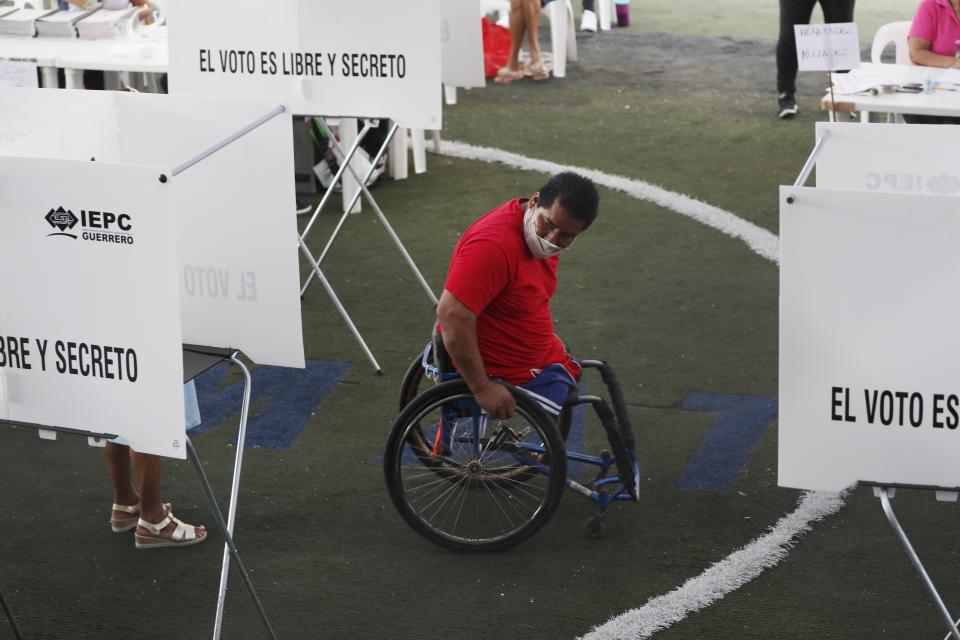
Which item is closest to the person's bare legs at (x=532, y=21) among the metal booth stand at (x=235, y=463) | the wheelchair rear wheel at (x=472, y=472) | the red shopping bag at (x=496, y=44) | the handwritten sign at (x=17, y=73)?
the red shopping bag at (x=496, y=44)

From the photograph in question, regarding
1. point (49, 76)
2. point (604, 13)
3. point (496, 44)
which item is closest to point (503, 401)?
point (49, 76)

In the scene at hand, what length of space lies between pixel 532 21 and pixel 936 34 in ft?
13.7

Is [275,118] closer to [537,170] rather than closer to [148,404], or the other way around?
[148,404]

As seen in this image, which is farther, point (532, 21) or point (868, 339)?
point (532, 21)

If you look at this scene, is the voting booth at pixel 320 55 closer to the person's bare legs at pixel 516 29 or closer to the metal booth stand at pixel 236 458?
the metal booth stand at pixel 236 458

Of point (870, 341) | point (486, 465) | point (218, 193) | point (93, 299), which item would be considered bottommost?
point (486, 465)

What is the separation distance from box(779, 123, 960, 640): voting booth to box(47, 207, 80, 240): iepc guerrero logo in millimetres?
1697

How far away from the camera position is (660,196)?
7.89 metres

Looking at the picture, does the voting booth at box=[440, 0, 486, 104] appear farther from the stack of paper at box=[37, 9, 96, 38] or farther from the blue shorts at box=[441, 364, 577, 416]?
the stack of paper at box=[37, 9, 96, 38]

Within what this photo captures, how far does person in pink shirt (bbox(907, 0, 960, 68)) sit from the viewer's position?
23.3 ft

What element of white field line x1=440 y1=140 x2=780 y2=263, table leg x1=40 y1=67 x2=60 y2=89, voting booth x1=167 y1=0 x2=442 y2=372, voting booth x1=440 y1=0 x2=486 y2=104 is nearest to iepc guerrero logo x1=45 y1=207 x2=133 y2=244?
voting booth x1=167 y1=0 x2=442 y2=372

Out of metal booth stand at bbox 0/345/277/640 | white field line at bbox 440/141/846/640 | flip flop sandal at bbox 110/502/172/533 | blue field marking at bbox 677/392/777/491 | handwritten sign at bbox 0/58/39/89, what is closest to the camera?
metal booth stand at bbox 0/345/277/640

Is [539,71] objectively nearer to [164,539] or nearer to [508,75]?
[508,75]

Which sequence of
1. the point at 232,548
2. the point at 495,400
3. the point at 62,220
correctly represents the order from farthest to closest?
the point at 495,400
the point at 232,548
the point at 62,220
